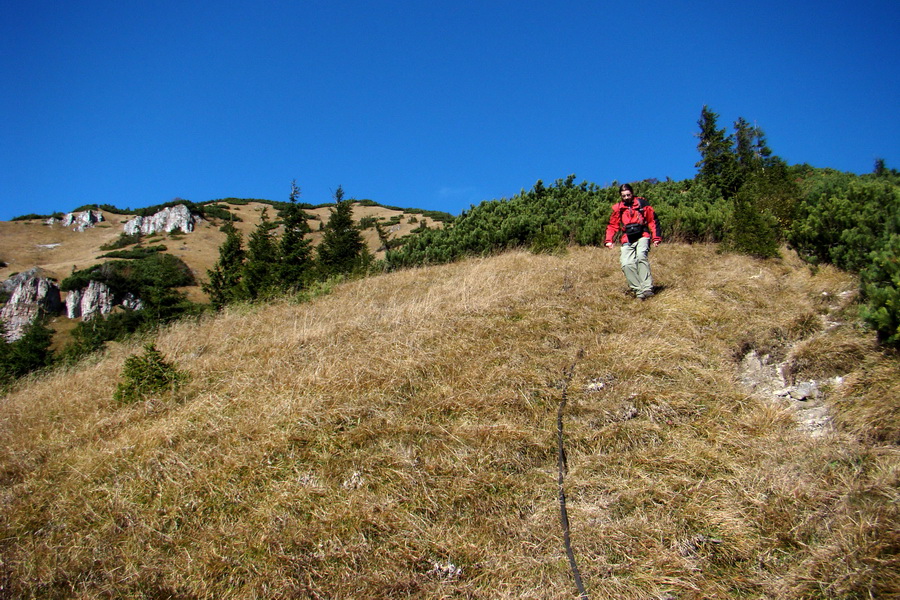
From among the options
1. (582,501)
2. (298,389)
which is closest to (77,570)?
(298,389)

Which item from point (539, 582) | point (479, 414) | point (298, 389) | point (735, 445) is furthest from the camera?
point (298, 389)

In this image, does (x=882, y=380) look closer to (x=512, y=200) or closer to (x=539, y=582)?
(x=539, y=582)

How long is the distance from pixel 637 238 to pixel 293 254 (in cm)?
2010

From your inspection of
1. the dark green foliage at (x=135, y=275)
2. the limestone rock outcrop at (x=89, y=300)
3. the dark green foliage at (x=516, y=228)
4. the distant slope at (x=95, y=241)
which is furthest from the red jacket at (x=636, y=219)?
the limestone rock outcrop at (x=89, y=300)

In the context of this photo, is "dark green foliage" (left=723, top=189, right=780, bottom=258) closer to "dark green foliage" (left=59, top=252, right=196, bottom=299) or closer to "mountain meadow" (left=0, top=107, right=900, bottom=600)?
"mountain meadow" (left=0, top=107, right=900, bottom=600)

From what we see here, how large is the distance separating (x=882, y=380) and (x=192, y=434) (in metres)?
6.52

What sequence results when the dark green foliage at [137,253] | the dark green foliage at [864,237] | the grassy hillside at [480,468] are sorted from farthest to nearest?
the dark green foliage at [137,253]
the dark green foliage at [864,237]
the grassy hillside at [480,468]

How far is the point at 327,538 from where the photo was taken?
128 inches

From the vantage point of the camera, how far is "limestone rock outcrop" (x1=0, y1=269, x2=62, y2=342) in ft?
129

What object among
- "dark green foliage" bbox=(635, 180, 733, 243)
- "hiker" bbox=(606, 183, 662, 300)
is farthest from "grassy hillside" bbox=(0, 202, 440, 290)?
"hiker" bbox=(606, 183, 662, 300)

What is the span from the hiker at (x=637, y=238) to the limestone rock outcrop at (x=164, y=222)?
71.6 metres

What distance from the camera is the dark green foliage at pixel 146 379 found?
569cm

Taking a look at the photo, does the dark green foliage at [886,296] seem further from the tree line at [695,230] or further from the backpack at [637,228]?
the backpack at [637,228]

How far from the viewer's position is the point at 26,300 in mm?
40094
